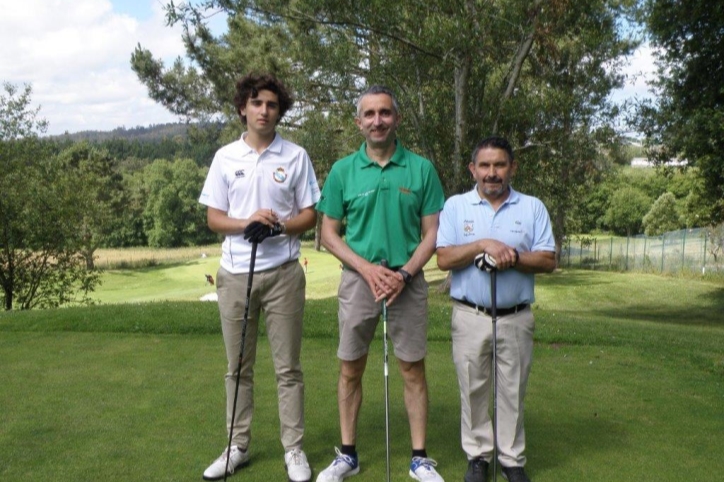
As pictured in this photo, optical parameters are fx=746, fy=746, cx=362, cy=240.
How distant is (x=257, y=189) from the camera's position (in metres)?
3.59

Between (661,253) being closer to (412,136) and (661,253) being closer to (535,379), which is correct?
(412,136)

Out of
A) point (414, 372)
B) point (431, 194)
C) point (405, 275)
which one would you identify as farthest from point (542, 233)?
point (414, 372)

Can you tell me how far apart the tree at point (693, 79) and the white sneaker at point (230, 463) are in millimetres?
10248

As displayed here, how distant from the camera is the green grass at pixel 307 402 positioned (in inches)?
143

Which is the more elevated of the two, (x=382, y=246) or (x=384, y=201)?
(x=384, y=201)

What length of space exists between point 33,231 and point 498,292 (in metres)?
14.5

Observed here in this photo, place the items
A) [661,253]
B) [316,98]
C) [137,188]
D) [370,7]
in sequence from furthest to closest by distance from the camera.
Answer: [137,188], [661,253], [316,98], [370,7]

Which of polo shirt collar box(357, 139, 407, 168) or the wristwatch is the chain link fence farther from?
the wristwatch

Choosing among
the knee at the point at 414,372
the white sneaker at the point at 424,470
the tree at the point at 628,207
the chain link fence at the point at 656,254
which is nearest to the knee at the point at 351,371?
the knee at the point at 414,372

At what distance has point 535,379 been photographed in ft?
17.4

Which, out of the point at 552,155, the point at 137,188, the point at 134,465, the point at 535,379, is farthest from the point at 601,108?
the point at 137,188

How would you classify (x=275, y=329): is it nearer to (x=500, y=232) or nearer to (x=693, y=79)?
(x=500, y=232)

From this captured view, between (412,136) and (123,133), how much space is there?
18882 cm

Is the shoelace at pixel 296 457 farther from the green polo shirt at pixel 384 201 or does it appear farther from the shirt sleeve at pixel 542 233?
the shirt sleeve at pixel 542 233
